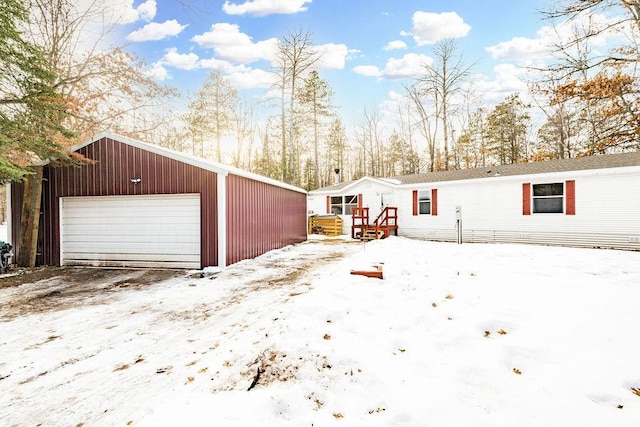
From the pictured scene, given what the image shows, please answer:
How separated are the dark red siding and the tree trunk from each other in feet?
0.84

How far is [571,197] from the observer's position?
34.8ft

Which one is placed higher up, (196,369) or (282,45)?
(282,45)

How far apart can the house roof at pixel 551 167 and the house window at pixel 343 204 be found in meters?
3.17

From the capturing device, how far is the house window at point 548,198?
1094 centimetres

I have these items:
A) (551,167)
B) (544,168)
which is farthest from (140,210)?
(551,167)

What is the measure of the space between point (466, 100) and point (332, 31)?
562 inches

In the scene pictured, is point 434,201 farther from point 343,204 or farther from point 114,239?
point 114,239

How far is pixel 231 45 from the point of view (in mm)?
18953

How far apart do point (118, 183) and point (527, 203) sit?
558 inches

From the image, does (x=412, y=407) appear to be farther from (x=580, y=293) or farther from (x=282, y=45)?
(x=282, y=45)

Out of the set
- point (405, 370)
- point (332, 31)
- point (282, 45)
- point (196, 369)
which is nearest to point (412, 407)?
point (405, 370)

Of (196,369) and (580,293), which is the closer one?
(196,369)

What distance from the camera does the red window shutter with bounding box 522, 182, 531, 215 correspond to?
37.4 feet

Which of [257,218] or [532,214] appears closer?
[257,218]
